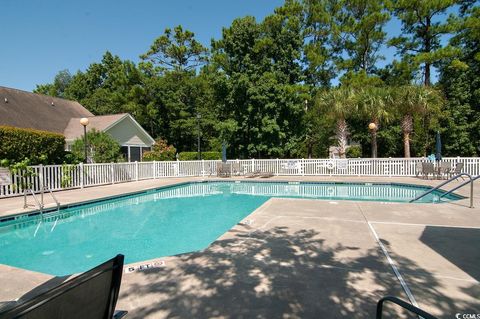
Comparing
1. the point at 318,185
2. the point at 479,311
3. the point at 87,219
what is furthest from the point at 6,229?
the point at 318,185

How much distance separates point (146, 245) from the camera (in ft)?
20.4

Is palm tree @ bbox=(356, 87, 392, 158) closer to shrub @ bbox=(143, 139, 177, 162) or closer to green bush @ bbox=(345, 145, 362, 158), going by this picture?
green bush @ bbox=(345, 145, 362, 158)

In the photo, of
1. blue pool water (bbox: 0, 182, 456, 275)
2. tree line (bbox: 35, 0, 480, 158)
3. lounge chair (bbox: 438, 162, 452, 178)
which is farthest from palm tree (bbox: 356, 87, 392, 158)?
blue pool water (bbox: 0, 182, 456, 275)

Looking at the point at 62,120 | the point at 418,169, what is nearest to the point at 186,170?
the point at 62,120

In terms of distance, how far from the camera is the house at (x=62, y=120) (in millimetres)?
18312

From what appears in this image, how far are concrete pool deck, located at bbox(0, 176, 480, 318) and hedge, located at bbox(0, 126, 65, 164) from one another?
32.8 feet

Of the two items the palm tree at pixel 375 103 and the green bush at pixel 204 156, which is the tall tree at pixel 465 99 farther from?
the green bush at pixel 204 156

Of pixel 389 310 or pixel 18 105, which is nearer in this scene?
pixel 389 310

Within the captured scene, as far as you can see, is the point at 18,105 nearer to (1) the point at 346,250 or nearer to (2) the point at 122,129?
(2) the point at 122,129

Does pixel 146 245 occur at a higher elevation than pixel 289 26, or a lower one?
lower

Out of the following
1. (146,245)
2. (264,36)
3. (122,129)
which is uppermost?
(264,36)

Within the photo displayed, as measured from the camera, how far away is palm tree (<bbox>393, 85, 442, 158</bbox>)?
18.1 m

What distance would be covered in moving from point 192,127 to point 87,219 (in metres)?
20.7

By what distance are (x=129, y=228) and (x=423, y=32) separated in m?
28.4
